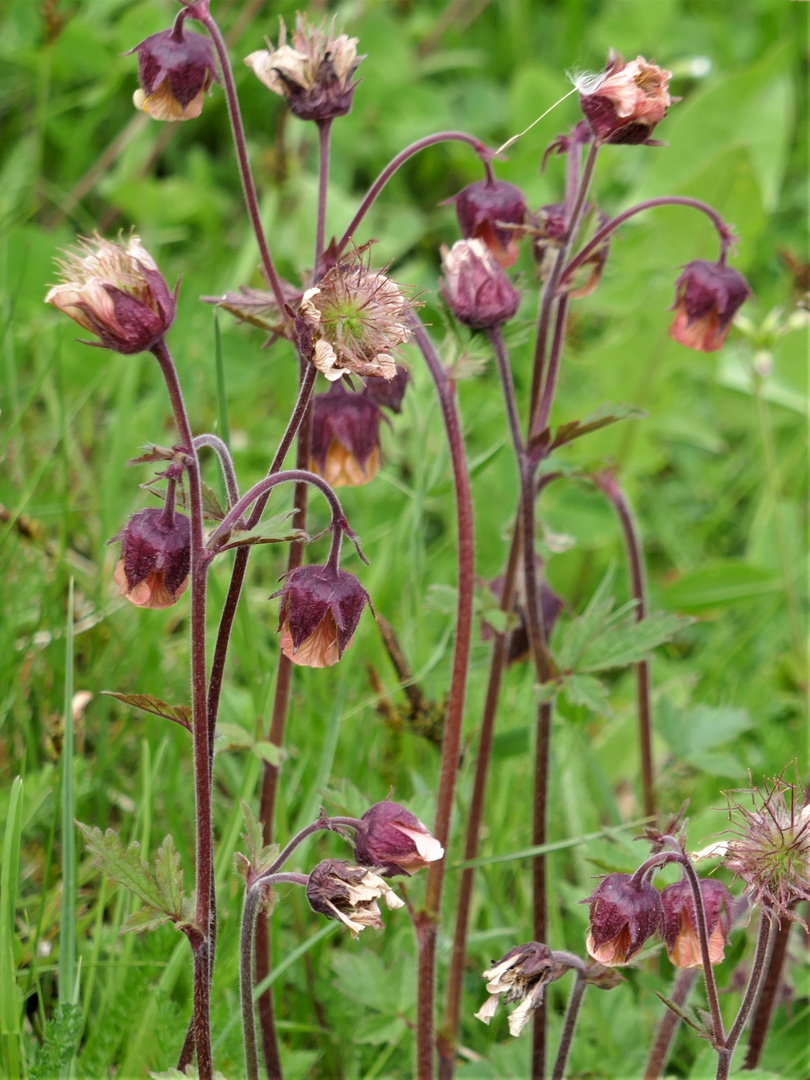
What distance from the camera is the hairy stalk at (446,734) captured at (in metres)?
1.69

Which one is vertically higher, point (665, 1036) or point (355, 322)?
point (355, 322)

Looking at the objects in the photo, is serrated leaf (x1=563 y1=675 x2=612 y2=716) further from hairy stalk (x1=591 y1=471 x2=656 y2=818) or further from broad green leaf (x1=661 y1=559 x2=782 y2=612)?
broad green leaf (x1=661 y1=559 x2=782 y2=612)

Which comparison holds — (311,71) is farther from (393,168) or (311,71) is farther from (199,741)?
(199,741)

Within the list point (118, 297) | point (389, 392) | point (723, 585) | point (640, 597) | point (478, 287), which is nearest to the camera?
point (118, 297)

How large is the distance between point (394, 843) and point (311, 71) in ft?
3.34

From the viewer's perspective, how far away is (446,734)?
5.62ft

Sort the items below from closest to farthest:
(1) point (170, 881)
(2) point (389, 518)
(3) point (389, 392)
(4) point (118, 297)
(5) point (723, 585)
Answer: (4) point (118, 297) → (1) point (170, 881) → (3) point (389, 392) → (5) point (723, 585) → (2) point (389, 518)

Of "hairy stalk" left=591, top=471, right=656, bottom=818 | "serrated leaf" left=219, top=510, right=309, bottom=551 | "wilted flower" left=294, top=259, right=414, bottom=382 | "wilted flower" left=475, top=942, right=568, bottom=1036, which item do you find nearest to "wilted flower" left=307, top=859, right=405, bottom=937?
"wilted flower" left=475, top=942, right=568, bottom=1036

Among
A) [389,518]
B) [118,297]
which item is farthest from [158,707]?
[389,518]

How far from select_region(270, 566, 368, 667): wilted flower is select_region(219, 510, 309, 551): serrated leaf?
0.09 m

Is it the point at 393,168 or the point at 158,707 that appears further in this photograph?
the point at 393,168

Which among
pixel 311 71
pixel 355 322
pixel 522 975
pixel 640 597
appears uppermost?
pixel 311 71

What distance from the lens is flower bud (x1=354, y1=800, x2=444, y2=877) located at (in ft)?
4.36

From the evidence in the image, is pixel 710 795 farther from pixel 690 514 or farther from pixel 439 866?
pixel 690 514
